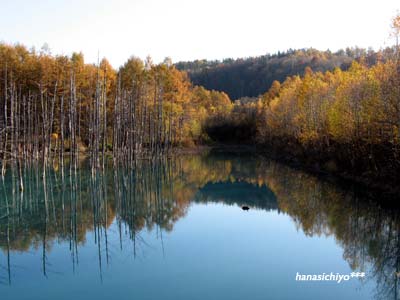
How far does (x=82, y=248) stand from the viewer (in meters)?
11.7

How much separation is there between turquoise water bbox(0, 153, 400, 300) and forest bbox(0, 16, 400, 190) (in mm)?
3330

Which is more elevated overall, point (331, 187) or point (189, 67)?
point (189, 67)

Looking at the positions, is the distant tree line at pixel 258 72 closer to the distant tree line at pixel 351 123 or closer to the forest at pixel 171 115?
the forest at pixel 171 115

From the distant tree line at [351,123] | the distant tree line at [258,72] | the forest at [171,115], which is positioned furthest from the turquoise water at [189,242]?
the distant tree line at [258,72]

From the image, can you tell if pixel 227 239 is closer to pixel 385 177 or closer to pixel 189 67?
pixel 385 177

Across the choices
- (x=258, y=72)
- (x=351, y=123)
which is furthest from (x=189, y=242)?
(x=258, y=72)

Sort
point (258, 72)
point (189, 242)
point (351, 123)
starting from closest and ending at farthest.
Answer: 1. point (189, 242)
2. point (351, 123)
3. point (258, 72)

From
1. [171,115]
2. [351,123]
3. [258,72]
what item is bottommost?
[351,123]

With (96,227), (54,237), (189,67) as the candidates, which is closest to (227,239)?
(96,227)

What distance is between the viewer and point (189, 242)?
42.0 ft

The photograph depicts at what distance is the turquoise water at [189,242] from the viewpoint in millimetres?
8992

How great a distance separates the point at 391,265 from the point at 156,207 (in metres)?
9.73

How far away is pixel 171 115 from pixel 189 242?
2918cm

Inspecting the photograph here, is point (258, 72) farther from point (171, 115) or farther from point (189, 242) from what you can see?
point (189, 242)
